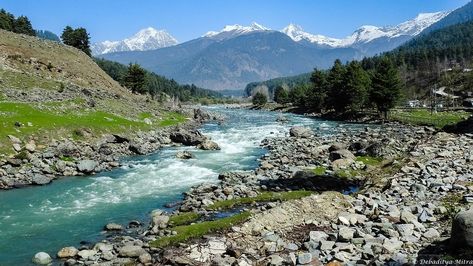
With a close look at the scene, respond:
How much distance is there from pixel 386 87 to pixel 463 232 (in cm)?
8289

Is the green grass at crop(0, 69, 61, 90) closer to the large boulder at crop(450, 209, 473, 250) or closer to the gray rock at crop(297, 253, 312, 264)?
the gray rock at crop(297, 253, 312, 264)

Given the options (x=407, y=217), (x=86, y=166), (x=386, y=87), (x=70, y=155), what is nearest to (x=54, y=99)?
(x=70, y=155)

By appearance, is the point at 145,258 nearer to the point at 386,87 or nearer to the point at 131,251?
the point at 131,251

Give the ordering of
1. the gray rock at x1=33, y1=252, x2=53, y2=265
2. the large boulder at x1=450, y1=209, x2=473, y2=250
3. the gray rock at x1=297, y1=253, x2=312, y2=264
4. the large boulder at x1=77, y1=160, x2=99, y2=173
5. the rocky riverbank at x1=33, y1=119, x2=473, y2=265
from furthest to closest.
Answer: the large boulder at x1=77, y1=160, x2=99, y2=173
the gray rock at x1=33, y1=252, x2=53, y2=265
the rocky riverbank at x1=33, y1=119, x2=473, y2=265
the gray rock at x1=297, y1=253, x2=312, y2=264
the large boulder at x1=450, y1=209, x2=473, y2=250

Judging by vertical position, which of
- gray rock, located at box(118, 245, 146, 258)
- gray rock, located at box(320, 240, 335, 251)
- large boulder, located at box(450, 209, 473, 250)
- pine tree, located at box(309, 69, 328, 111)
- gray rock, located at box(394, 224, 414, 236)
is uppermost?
pine tree, located at box(309, 69, 328, 111)

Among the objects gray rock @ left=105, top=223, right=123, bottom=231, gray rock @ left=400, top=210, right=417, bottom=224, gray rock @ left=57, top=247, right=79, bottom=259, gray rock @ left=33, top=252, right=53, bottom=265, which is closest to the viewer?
gray rock @ left=400, top=210, right=417, bottom=224

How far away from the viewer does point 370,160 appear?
45094 mm

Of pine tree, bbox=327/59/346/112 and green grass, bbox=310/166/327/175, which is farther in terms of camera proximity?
pine tree, bbox=327/59/346/112

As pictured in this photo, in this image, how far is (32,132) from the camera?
49.7 meters

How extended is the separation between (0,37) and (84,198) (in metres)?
75.4

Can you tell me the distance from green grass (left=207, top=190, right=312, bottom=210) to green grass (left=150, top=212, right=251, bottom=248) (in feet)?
17.9

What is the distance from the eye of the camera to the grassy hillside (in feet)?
171

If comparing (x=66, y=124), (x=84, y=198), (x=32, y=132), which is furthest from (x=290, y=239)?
(x=66, y=124)

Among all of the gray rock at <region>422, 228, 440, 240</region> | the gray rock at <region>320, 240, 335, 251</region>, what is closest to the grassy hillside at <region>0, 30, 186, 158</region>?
the gray rock at <region>320, 240, 335, 251</region>
